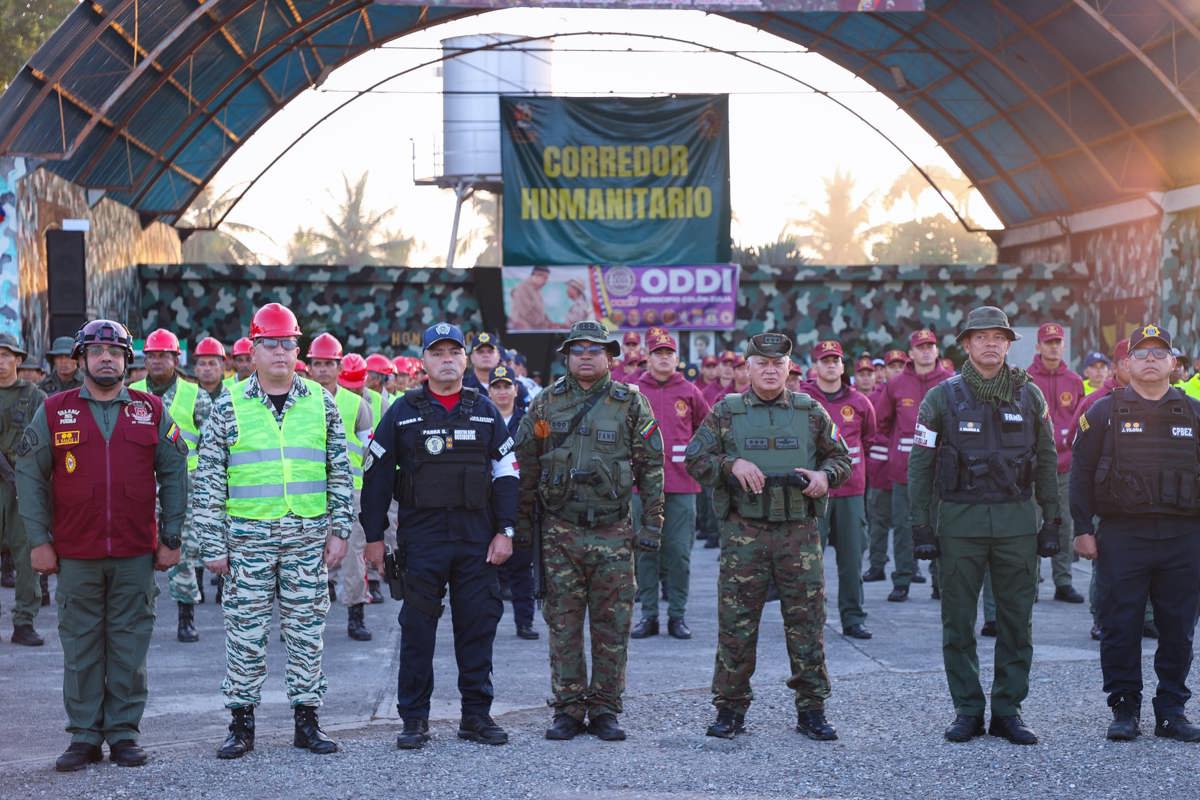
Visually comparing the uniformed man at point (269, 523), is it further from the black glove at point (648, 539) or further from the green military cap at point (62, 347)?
the green military cap at point (62, 347)

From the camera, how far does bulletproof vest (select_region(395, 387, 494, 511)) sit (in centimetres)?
691

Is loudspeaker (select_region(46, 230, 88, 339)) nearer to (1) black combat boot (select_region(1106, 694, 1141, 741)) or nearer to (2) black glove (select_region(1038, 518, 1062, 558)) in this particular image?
(2) black glove (select_region(1038, 518, 1062, 558))

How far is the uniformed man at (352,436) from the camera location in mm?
10055

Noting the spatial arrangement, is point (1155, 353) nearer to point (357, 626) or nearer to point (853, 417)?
point (853, 417)

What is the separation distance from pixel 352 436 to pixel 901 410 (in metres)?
4.84

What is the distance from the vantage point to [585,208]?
27.1 m

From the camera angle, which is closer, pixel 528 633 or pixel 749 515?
pixel 749 515

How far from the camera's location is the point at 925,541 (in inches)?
275

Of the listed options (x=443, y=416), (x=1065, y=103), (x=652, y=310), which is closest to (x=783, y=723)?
(x=443, y=416)

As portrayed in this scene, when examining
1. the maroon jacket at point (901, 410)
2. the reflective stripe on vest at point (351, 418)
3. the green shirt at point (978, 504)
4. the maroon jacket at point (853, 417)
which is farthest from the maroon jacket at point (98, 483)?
the maroon jacket at point (901, 410)

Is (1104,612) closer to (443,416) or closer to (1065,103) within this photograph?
(443,416)

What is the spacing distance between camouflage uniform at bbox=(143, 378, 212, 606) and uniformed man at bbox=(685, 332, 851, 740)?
14.4 feet

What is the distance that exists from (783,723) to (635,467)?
1.59 m

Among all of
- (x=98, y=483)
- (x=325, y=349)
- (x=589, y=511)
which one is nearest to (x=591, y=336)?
(x=589, y=511)
